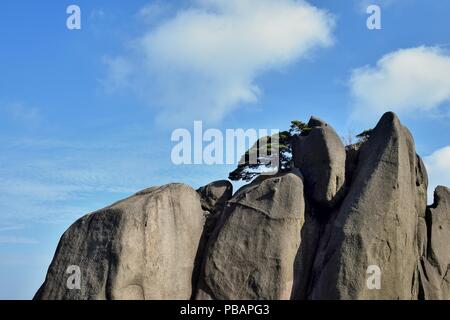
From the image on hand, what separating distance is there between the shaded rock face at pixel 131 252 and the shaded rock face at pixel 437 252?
8.09 m

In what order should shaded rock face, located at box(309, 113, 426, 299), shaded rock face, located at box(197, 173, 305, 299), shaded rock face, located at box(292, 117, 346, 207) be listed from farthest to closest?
1. shaded rock face, located at box(292, 117, 346, 207)
2. shaded rock face, located at box(197, 173, 305, 299)
3. shaded rock face, located at box(309, 113, 426, 299)

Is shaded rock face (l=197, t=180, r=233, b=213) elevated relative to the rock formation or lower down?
elevated

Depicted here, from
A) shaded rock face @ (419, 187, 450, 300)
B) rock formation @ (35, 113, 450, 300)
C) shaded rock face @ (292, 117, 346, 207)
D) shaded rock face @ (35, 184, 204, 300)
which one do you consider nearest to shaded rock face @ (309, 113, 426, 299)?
rock formation @ (35, 113, 450, 300)

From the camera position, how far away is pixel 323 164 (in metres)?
21.9

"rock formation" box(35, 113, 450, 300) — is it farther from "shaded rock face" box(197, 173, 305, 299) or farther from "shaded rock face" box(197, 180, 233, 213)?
"shaded rock face" box(197, 180, 233, 213)

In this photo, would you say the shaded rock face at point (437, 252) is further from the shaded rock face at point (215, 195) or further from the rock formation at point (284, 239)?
the shaded rock face at point (215, 195)

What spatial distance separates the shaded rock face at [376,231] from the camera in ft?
Result: 63.1

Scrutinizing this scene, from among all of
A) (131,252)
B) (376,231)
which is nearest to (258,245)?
(376,231)

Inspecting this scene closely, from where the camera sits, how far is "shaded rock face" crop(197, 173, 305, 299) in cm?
2009

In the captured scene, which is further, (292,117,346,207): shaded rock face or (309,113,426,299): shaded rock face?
(292,117,346,207): shaded rock face

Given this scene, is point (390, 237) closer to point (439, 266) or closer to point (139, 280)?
point (439, 266)

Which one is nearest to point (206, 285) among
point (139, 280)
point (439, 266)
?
point (139, 280)

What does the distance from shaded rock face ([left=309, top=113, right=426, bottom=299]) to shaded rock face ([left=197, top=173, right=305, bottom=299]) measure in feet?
3.78

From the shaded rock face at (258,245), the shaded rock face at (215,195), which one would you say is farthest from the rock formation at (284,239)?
the shaded rock face at (215,195)
